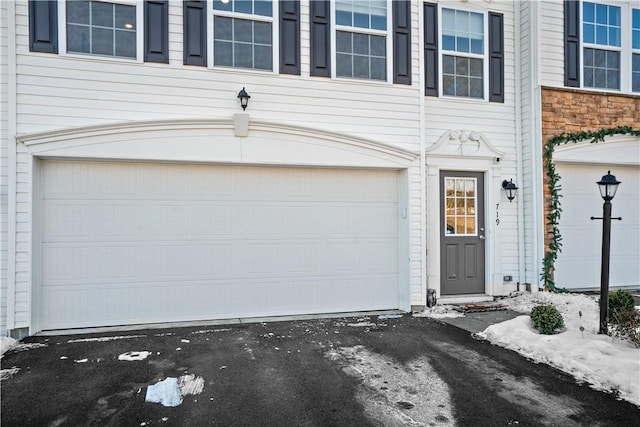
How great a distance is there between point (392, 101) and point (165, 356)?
457 cm

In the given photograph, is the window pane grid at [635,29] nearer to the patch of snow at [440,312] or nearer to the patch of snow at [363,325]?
the patch of snow at [440,312]

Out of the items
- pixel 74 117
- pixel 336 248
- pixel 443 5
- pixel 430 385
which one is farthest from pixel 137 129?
pixel 443 5

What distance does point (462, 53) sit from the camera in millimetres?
7000

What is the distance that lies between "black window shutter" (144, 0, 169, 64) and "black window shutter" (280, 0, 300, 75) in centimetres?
152

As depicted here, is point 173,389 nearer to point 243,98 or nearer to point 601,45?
point 243,98

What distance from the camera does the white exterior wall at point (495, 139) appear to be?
22.2 ft

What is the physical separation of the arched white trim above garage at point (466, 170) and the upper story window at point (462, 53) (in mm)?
778

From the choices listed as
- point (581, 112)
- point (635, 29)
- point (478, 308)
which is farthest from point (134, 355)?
point (635, 29)

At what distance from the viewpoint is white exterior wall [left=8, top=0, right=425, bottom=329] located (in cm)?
503

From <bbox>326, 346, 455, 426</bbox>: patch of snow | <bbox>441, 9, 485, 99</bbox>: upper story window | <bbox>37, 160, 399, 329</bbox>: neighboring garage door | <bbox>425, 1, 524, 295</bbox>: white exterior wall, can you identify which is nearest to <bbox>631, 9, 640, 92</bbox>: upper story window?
<bbox>425, 1, 524, 295</bbox>: white exterior wall

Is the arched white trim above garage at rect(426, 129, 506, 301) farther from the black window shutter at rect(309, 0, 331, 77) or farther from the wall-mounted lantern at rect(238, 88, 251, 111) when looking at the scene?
the wall-mounted lantern at rect(238, 88, 251, 111)

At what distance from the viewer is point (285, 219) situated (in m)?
6.04

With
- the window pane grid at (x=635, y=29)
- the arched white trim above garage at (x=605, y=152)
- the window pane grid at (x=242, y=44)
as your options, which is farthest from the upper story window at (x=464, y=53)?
the window pane grid at (x=242, y=44)

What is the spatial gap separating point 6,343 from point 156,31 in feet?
13.4
